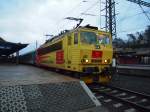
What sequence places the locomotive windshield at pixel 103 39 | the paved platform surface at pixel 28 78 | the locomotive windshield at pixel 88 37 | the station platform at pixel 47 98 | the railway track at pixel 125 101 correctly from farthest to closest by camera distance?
the locomotive windshield at pixel 103 39, the locomotive windshield at pixel 88 37, the railway track at pixel 125 101, the paved platform surface at pixel 28 78, the station platform at pixel 47 98

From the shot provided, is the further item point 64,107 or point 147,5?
point 147,5

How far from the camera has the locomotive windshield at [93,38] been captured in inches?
477

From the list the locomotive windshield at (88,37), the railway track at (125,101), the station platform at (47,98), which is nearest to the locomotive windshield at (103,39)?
the locomotive windshield at (88,37)

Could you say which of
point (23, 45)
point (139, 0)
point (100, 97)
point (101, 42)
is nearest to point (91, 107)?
point (100, 97)

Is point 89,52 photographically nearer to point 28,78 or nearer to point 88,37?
point 88,37

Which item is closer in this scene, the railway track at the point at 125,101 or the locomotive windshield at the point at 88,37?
the railway track at the point at 125,101

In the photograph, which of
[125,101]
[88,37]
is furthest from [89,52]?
[125,101]

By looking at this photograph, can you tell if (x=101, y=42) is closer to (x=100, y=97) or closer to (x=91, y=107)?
(x=100, y=97)

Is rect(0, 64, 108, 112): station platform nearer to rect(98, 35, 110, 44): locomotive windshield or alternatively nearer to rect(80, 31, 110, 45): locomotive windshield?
rect(80, 31, 110, 45): locomotive windshield

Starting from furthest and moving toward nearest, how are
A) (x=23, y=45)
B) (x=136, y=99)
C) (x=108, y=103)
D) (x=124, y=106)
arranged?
(x=23, y=45), (x=136, y=99), (x=108, y=103), (x=124, y=106)

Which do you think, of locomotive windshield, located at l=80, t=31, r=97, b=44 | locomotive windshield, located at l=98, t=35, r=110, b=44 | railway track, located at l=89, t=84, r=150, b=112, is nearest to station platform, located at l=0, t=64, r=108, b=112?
→ railway track, located at l=89, t=84, r=150, b=112

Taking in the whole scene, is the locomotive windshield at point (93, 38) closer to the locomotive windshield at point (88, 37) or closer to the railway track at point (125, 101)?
the locomotive windshield at point (88, 37)

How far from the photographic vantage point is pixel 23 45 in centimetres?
2542

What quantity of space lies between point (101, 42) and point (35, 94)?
726 centimetres
